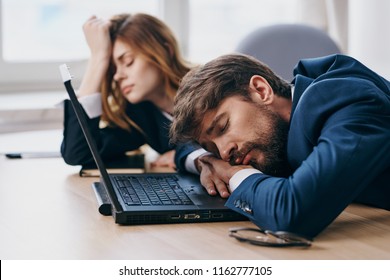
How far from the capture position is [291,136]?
1.53 metres

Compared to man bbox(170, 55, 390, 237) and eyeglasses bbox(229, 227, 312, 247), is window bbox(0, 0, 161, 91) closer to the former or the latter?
man bbox(170, 55, 390, 237)

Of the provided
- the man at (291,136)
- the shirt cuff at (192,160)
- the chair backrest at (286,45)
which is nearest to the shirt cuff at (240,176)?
the man at (291,136)

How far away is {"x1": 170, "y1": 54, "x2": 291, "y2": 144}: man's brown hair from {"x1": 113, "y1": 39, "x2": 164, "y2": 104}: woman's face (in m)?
0.48

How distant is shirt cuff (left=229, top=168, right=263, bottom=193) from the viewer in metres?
1.49

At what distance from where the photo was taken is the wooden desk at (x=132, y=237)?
126cm

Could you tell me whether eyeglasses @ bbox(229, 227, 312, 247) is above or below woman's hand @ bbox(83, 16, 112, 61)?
below

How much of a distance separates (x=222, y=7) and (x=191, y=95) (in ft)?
5.60

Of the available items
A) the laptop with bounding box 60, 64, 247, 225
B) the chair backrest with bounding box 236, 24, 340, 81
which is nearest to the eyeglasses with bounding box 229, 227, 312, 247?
the laptop with bounding box 60, 64, 247, 225

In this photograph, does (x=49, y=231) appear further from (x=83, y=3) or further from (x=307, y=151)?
(x=83, y=3)

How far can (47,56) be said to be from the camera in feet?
10.0

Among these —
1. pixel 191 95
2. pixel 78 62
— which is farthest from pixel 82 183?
pixel 78 62

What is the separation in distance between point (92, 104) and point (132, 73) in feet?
0.49

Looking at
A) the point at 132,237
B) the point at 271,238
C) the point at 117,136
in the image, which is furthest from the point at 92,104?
the point at 271,238
